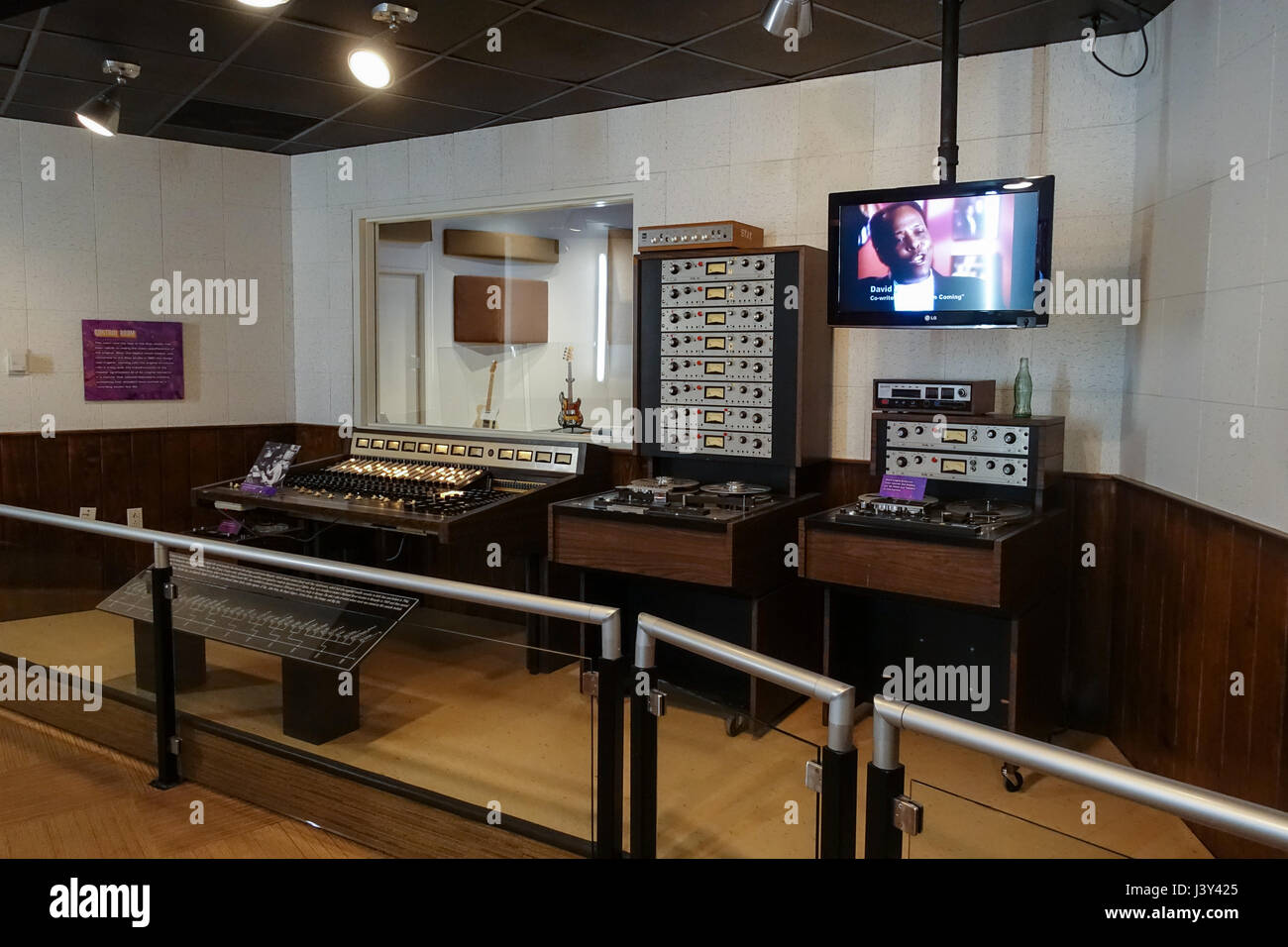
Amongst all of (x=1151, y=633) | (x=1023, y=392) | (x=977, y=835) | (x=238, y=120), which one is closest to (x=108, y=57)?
(x=238, y=120)

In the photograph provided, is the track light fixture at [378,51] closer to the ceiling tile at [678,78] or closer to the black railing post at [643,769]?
the ceiling tile at [678,78]

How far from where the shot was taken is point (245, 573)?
10.5ft

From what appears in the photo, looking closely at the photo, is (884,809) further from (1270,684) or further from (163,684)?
(163,684)

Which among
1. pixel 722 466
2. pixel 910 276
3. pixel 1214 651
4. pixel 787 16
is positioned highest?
pixel 787 16

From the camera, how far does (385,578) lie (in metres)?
2.80

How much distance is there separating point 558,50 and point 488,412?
2.11m

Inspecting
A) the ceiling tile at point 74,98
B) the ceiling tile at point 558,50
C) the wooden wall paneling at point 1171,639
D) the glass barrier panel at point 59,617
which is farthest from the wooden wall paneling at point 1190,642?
the ceiling tile at point 74,98

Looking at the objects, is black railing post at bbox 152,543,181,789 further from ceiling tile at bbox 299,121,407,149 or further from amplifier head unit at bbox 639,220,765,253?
ceiling tile at bbox 299,121,407,149

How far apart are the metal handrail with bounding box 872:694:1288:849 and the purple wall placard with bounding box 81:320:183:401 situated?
16.8ft

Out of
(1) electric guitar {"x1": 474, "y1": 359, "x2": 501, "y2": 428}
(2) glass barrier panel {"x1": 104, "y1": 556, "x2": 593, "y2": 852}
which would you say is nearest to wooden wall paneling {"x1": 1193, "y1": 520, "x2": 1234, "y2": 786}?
(2) glass barrier panel {"x1": 104, "y1": 556, "x2": 593, "y2": 852}

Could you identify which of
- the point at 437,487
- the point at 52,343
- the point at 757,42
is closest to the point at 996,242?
the point at 757,42

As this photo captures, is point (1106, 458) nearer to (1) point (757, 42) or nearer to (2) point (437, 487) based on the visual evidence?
(1) point (757, 42)

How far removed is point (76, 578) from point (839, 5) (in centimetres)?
337
